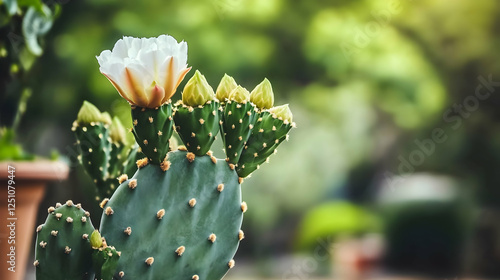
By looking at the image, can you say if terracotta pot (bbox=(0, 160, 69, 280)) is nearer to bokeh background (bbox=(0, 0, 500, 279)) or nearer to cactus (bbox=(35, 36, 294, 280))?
bokeh background (bbox=(0, 0, 500, 279))

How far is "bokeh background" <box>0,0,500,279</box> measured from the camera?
438cm

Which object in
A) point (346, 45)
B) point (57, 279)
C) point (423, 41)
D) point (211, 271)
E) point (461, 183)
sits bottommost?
point (57, 279)

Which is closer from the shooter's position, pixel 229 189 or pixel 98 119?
pixel 229 189

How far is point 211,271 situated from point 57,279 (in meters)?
0.22

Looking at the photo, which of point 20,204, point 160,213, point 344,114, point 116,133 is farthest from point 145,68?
point 344,114

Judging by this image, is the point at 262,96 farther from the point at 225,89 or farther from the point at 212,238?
the point at 212,238

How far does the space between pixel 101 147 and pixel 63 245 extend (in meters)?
0.24

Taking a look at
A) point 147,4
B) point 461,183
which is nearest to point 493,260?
point 461,183

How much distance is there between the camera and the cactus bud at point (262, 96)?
964mm

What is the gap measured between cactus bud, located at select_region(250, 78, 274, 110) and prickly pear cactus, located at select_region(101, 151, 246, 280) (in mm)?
107

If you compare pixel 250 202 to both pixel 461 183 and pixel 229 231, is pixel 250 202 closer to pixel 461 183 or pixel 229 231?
pixel 461 183

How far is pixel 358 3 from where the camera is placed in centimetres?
526

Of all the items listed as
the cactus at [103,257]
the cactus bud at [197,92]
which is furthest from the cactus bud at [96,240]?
the cactus bud at [197,92]

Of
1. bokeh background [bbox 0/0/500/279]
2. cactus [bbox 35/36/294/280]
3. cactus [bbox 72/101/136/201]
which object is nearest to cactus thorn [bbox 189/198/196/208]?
cactus [bbox 35/36/294/280]
